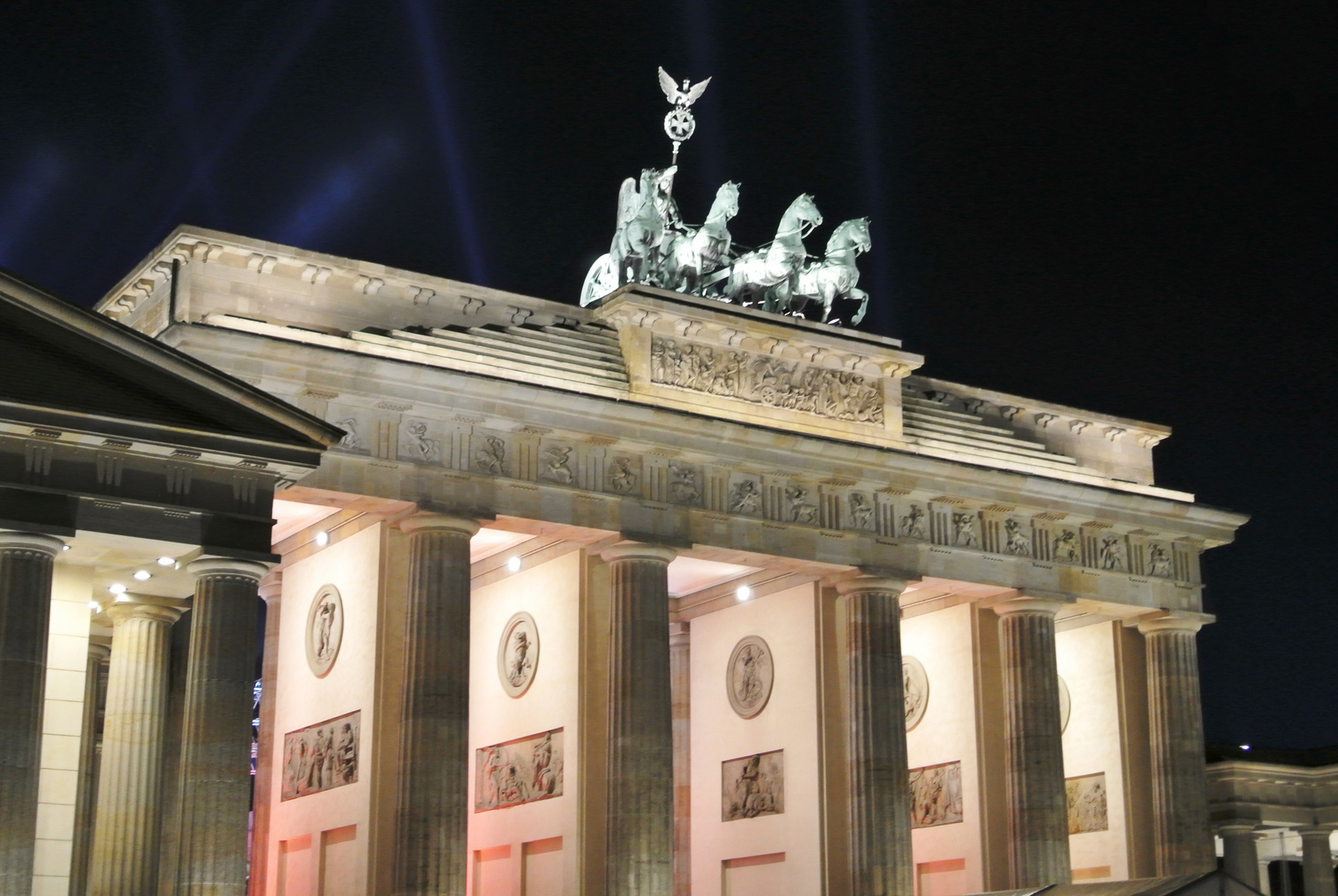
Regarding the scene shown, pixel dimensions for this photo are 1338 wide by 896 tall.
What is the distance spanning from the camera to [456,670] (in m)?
36.8

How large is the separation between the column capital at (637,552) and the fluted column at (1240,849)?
903 inches

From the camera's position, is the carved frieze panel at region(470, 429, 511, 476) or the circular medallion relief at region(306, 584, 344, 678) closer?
the carved frieze panel at region(470, 429, 511, 476)

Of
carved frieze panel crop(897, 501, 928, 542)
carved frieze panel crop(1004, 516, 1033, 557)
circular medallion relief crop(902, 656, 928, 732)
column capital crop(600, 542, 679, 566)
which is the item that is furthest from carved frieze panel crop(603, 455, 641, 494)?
circular medallion relief crop(902, 656, 928, 732)

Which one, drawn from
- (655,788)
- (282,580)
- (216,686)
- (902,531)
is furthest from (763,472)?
(216,686)

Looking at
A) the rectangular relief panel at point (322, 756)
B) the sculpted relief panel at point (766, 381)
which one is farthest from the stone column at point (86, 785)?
the sculpted relief panel at point (766, 381)

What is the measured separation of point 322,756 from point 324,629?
8.77 feet

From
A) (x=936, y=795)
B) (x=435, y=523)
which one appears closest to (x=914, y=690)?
(x=936, y=795)

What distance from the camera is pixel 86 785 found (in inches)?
1416

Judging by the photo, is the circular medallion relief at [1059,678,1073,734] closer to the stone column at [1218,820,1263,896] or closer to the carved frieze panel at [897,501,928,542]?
the stone column at [1218,820,1263,896]

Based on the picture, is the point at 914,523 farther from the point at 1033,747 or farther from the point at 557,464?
the point at 557,464

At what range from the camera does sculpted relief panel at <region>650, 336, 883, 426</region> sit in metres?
41.4

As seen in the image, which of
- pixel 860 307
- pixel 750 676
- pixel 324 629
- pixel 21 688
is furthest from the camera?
pixel 750 676

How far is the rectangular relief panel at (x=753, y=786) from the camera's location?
43.8 meters

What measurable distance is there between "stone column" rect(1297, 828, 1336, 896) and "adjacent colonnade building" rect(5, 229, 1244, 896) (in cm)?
959
